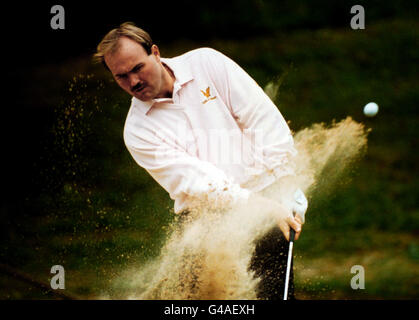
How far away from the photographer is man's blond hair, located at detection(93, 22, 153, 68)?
2.88 meters

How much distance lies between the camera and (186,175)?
2.79 metres

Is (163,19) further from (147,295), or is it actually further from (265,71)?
(147,295)

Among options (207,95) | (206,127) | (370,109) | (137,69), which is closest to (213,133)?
(206,127)

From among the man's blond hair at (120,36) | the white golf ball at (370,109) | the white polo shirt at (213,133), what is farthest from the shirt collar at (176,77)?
the white golf ball at (370,109)

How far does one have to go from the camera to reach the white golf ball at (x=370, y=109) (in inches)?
125

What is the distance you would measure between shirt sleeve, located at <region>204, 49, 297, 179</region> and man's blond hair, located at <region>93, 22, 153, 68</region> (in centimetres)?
32

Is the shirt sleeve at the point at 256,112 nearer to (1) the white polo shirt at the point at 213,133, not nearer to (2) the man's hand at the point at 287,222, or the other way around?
(1) the white polo shirt at the point at 213,133

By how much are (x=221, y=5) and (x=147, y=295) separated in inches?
58.1

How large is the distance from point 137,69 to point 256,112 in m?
0.57

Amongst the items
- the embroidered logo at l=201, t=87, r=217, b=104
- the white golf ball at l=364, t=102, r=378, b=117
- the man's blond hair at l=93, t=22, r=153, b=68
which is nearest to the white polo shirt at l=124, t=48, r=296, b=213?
the embroidered logo at l=201, t=87, r=217, b=104

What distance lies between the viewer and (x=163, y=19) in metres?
3.10

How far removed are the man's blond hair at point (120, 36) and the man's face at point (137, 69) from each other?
0.02m

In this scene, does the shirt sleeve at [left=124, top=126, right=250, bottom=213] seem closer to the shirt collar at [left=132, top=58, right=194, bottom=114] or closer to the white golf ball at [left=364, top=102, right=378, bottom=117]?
the shirt collar at [left=132, top=58, right=194, bottom=114]

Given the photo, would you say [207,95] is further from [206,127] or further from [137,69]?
[137,69]
